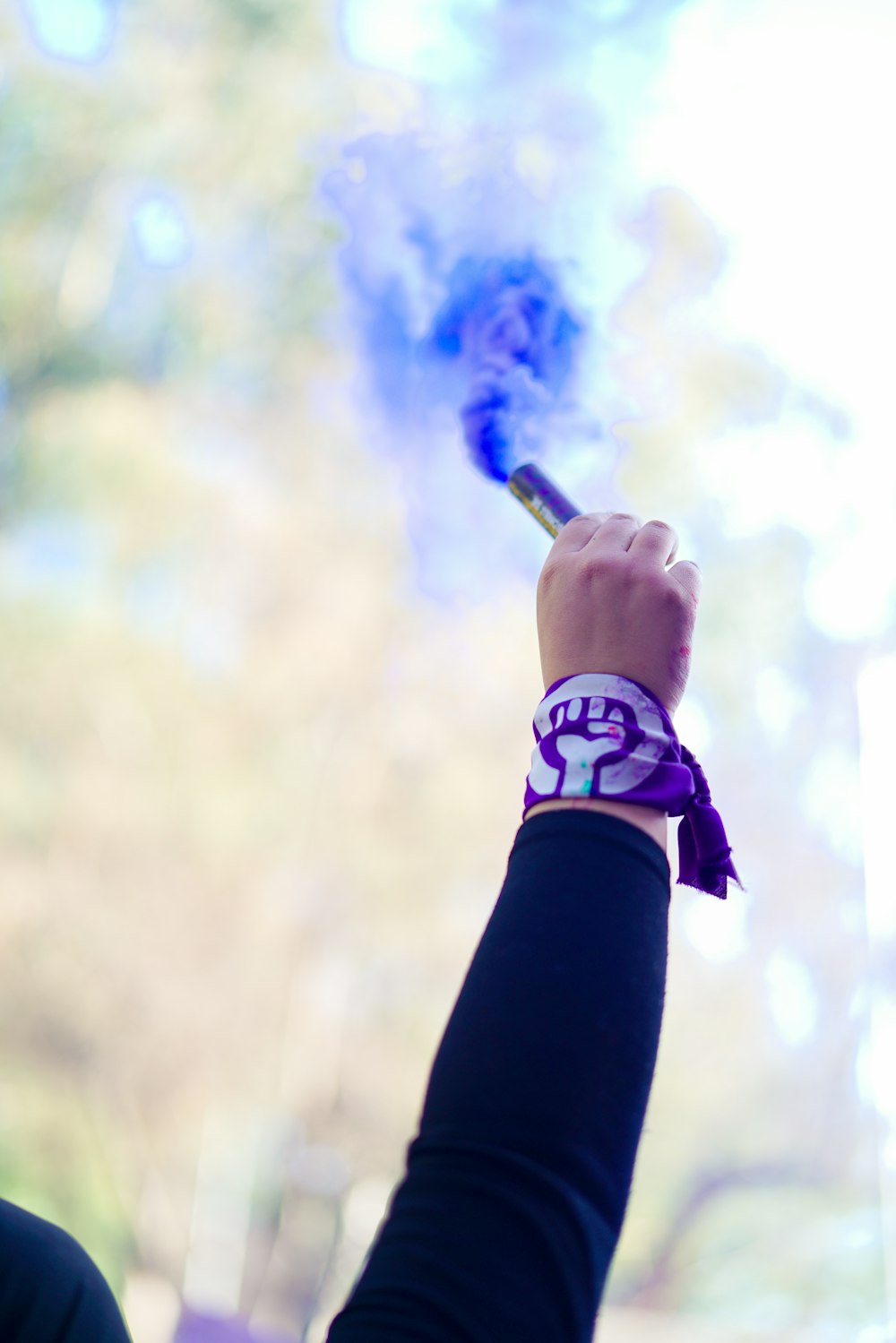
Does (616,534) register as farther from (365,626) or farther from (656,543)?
(365,626)

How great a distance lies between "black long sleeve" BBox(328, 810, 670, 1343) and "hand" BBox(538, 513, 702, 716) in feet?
0.30

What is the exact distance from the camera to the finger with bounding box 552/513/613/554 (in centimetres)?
51

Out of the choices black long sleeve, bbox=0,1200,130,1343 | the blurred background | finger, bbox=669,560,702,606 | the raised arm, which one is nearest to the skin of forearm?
the raised arm

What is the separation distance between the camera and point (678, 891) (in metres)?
1.58

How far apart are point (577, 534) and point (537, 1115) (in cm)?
31

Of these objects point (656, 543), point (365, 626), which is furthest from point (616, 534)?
point (365, 626)

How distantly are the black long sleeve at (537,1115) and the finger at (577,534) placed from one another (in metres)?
0.19

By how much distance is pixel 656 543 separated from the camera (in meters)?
0.48

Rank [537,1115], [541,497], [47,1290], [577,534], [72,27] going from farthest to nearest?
[72,27]
[541,497]
[577,534]
[47,1290]
[537,1115]

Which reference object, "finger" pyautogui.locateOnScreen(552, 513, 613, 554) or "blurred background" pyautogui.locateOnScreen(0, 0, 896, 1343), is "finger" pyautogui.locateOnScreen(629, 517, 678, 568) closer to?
"finger" pyautogui.locateOnScreen(552, 513, 613, 554)

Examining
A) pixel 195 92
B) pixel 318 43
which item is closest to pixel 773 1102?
pixel 318 43

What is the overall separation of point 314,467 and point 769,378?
Result: 0.86 m

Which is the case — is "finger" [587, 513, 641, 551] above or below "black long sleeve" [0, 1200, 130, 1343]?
above

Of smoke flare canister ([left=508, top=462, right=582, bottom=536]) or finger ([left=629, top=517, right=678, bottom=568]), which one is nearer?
finger ([left=629, top=517, right=678, bottom=568])
